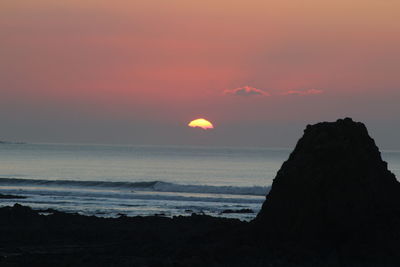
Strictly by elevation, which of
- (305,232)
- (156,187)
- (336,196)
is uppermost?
(156,187)

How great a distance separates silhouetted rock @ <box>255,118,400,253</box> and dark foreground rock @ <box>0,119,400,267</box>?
34 mm

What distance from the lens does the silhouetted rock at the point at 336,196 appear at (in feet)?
80.6

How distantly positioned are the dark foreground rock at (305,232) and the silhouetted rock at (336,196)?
3 centimetres

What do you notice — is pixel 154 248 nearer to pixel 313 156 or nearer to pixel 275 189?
pixel 275 189

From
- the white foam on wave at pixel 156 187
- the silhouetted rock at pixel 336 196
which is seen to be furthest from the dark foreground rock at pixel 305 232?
the white foam on wave at pixel 156 187

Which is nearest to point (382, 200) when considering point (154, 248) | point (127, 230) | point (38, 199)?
point (154, 248)

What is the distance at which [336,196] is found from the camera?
24766 mm

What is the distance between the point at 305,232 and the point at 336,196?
1603 mm

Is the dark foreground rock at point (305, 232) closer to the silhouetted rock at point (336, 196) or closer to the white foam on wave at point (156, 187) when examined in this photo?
the silhouetted rock at point (336, 196)

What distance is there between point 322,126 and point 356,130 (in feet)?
4.01

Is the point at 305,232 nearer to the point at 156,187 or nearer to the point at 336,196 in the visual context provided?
the point at 336,196

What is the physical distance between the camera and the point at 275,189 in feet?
85.3

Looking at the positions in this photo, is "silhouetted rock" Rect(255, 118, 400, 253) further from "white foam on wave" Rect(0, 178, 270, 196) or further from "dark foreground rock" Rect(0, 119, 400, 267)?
"white foam on wave" Rect(0, 178, 270, 196)

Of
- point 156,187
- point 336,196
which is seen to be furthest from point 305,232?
point 156,187
